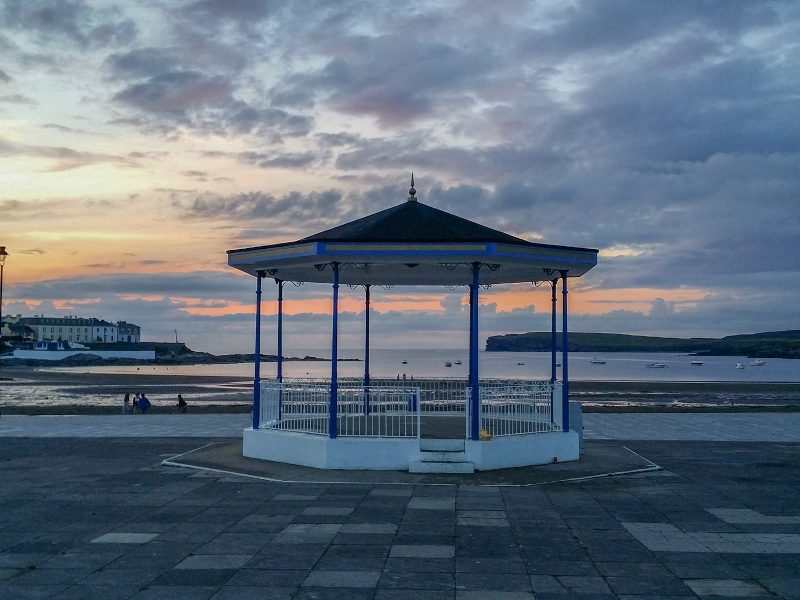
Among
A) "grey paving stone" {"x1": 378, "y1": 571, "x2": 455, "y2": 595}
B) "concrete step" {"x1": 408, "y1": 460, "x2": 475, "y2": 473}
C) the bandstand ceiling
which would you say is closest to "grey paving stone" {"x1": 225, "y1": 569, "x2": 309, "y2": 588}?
"grey paving stone" {"x1": 378, "y1": 571, "x2": 455, "y2": 595}

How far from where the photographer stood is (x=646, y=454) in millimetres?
16422

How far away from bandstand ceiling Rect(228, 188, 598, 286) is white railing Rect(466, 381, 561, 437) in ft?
7.94

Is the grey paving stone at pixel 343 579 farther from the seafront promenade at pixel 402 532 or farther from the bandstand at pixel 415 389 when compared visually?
the bandstand at pixel 415 389

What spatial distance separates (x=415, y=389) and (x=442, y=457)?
1.32m

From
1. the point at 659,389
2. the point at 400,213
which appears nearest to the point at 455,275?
the point at 400,213

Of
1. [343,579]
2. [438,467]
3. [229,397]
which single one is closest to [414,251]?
[438,467]

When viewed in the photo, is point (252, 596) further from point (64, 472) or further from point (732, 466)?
point (732, 466)

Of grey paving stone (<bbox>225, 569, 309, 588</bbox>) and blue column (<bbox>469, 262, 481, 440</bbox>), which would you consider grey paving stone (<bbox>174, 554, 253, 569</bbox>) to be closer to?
grey paving stone (<bbox>225, 569, 309, 588</bbox>)

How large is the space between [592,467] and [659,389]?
45940mm

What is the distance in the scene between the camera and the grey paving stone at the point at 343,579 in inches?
276

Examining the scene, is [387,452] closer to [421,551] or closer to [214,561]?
[421,551]

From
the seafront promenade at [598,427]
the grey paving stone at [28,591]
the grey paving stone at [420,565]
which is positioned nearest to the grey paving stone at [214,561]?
the grey paving stone at [28,591]

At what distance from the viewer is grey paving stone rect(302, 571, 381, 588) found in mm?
7000

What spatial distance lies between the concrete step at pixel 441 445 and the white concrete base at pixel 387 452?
0.66 feet
